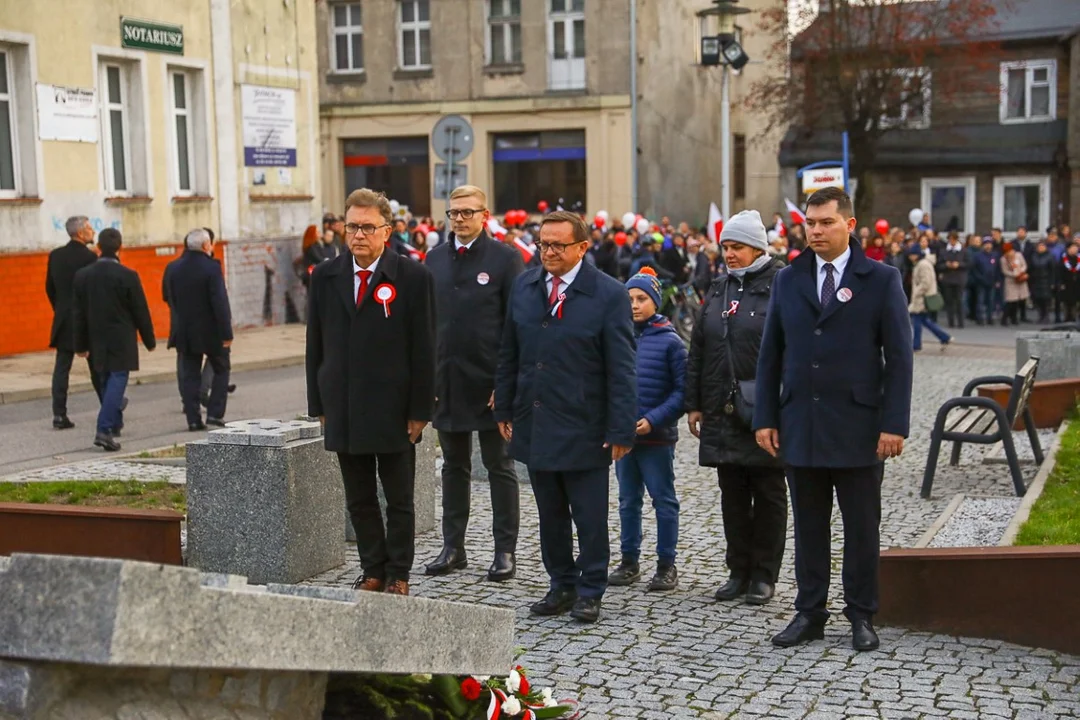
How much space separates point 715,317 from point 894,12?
33.3 metres

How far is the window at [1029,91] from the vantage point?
130 feet

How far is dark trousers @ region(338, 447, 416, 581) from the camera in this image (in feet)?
24.6

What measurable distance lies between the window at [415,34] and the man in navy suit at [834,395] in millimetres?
37922

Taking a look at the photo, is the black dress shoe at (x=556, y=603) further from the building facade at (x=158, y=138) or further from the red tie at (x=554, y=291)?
the building facade at (x=158, y=138)

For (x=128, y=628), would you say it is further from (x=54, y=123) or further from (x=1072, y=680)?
(x=54, y=123)

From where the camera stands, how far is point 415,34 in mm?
43938

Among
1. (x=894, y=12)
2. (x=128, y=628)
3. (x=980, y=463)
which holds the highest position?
(x=894, y=12)

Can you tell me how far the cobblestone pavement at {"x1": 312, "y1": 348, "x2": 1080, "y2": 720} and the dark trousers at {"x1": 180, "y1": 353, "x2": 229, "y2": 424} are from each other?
6.35m

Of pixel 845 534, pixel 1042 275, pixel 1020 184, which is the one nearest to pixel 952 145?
pixel 1020 184

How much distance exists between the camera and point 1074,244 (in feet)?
101

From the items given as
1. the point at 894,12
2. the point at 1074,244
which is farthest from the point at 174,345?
the point at 894,12

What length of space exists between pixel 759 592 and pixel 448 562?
1741 mm

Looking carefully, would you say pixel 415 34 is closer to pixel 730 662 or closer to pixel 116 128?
pixel 116 128

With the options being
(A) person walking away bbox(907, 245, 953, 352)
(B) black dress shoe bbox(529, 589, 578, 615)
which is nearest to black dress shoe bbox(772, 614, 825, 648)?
(B) black dress shoe bbox(529, 589, 578, 615)
